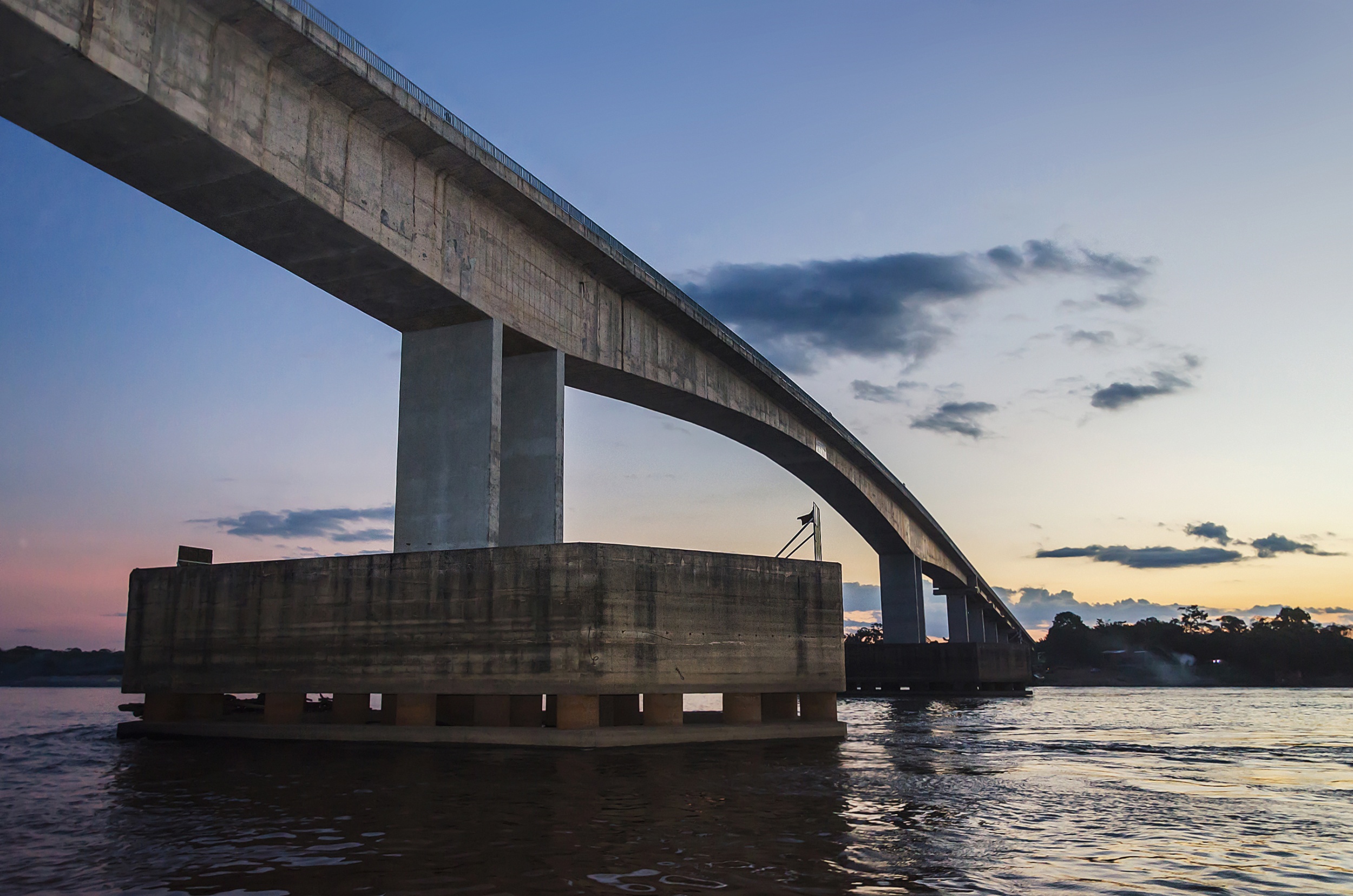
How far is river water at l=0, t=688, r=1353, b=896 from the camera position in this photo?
899cm

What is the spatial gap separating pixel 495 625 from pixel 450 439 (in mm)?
6030

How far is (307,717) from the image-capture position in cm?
3159

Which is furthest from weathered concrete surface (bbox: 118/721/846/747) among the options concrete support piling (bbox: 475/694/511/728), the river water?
the river water

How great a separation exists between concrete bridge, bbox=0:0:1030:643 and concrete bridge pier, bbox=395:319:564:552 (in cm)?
5

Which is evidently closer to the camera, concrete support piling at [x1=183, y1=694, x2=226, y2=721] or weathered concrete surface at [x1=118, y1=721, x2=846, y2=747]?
weathered concrete surface at [x1=118, y1=721, x2=846, y2=747]

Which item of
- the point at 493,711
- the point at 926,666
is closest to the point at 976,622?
the point at 926,666

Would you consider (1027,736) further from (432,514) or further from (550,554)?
(432,514)

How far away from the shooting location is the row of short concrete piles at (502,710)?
24.3 metres

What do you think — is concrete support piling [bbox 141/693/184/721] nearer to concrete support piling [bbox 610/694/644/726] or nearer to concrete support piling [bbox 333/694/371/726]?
concrete support piling [bbox 333/694/371/726]

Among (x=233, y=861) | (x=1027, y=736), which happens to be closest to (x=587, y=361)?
(x=1027, y=736)

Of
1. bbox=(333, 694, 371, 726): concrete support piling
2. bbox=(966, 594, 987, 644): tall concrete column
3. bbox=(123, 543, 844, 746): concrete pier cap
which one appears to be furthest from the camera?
bbox=(966, 594, 987, 644): tall concrete column

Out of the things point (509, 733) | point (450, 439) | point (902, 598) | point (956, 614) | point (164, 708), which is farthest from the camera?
point (956, 614)

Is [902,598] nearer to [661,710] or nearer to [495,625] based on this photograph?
[661,710]

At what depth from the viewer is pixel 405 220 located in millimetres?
24578
